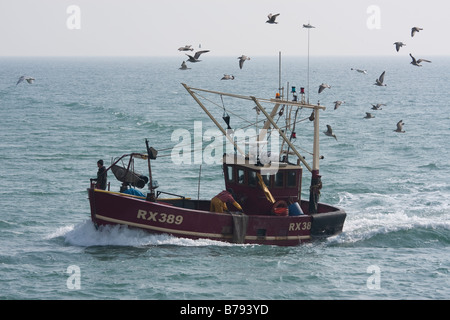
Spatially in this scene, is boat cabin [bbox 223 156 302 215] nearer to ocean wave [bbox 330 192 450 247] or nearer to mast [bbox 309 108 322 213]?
mast [bbox 309 108 322 213]

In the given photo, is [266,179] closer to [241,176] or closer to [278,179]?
[278,179]

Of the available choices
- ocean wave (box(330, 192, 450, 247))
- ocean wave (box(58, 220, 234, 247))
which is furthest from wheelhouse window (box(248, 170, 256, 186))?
ocean wave (box(330, 192, 450, 247))

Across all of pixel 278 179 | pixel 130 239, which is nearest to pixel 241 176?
pixel 278 179

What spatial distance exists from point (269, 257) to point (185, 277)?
3611 millimetres

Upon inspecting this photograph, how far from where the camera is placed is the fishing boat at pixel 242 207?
Result: 93.4 feet

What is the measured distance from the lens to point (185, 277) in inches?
1054

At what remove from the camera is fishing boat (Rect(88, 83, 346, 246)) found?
28.5 metres

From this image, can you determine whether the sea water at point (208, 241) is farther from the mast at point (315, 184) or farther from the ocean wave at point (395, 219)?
the mast at point (315, 184)

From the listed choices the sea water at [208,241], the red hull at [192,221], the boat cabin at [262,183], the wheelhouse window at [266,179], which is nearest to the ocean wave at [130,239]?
the sea water at [208,241]

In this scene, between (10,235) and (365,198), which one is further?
(365,198)

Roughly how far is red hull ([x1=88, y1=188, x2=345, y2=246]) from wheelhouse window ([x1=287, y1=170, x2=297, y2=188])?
4.53 feet

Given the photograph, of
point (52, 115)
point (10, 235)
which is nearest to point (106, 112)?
point (52, 115)
